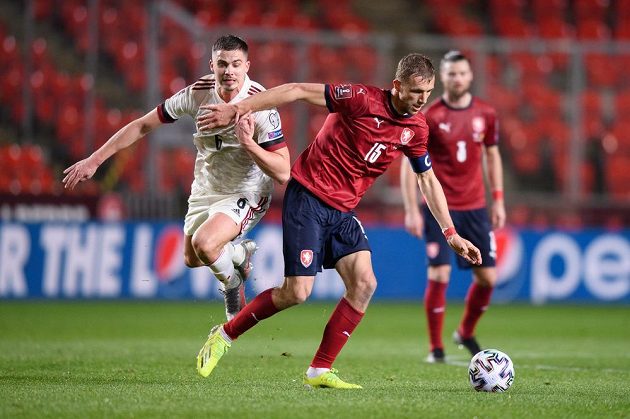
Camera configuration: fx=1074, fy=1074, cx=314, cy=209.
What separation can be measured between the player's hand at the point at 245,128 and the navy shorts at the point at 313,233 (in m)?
0.61

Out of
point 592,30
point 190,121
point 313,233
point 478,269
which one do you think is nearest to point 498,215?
point 478,269

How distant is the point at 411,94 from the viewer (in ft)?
22.2

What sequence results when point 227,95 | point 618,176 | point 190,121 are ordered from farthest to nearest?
point 618,176, point 190,121, point 227,95

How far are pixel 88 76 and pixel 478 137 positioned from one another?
8.23 m

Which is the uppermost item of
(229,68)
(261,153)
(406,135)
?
(229,68)

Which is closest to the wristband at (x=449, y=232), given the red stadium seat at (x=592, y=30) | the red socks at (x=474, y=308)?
the red socks at (x=474, y=308)

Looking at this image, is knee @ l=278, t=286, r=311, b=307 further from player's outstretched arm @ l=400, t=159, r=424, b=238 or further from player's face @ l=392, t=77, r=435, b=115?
player's outstretched arm @ l=400, t=159, r=424, b=238

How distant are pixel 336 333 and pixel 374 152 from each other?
1.21 meters

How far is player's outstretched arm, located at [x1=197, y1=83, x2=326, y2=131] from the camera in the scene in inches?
250

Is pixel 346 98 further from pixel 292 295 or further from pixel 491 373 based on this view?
pixel 491 373

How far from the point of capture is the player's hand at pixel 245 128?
21.2 ft

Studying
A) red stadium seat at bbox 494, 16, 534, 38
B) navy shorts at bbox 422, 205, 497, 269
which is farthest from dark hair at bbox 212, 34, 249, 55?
red stadium seat at bbox 494, 16, 534, 38

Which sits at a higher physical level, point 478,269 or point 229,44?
point 229,44

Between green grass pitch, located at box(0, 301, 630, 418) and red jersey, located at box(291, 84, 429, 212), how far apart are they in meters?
1.33
